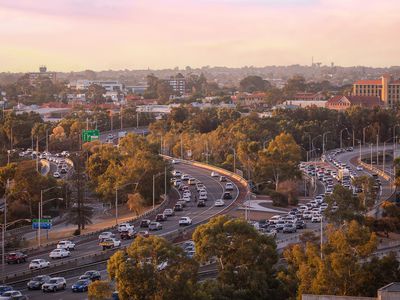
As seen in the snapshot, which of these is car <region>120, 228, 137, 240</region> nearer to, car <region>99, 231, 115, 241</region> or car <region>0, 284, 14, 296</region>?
car <region>99, 231, 115, 241</region>

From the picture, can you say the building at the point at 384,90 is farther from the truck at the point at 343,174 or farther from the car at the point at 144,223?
the car at the point at 144,223

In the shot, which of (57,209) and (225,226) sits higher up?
(225,226)

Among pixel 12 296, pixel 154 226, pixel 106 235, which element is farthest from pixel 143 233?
pixel 12 296

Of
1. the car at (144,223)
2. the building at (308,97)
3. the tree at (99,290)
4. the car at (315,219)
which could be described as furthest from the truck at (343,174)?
the building at (308,97)

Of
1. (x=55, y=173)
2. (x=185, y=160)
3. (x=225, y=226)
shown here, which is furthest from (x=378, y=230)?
(x=185, y=160)

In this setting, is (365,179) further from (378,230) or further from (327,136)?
(327,136)

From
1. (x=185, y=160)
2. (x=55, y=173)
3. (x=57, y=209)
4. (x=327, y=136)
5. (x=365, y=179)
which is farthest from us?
(x=327, y=136)
